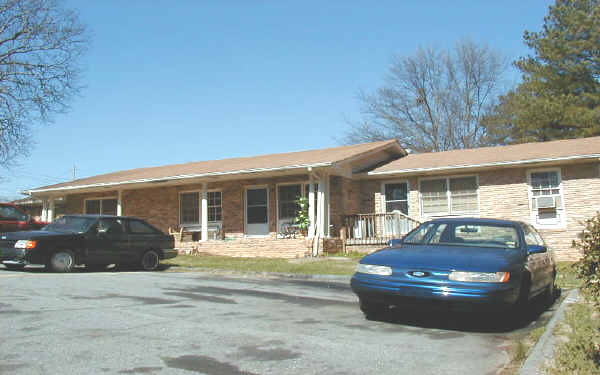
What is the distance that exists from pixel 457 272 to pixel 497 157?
42.5 ft

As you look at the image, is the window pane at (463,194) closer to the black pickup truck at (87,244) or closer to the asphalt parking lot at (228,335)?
the black pickup truck at (87,244)

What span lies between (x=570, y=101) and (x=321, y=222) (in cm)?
1932

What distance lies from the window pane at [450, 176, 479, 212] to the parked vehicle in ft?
45.7

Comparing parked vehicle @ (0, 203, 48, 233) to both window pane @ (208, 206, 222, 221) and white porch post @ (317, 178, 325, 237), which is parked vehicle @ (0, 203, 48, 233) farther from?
white porch post @ (317, 178, 325, 237)

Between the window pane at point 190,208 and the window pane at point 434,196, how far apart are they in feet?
29.0

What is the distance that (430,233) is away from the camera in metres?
7.96

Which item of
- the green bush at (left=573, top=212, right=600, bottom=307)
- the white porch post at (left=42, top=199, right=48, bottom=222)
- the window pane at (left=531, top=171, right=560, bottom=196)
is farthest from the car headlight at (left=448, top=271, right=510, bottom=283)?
the white porch post at (left=42, top=199, right=48, bottom=222)

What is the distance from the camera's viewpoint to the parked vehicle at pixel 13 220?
17.5m

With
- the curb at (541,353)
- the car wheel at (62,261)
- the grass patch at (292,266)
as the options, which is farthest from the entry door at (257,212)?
the curb at (541,353)

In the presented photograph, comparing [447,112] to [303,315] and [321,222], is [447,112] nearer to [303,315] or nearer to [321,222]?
[321,222]

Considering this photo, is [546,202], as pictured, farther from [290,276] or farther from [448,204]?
[290,276]

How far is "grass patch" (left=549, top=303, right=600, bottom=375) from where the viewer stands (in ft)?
14.3

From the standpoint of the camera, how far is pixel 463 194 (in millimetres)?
18484

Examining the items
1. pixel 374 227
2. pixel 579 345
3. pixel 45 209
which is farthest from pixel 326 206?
pixel 45 209
